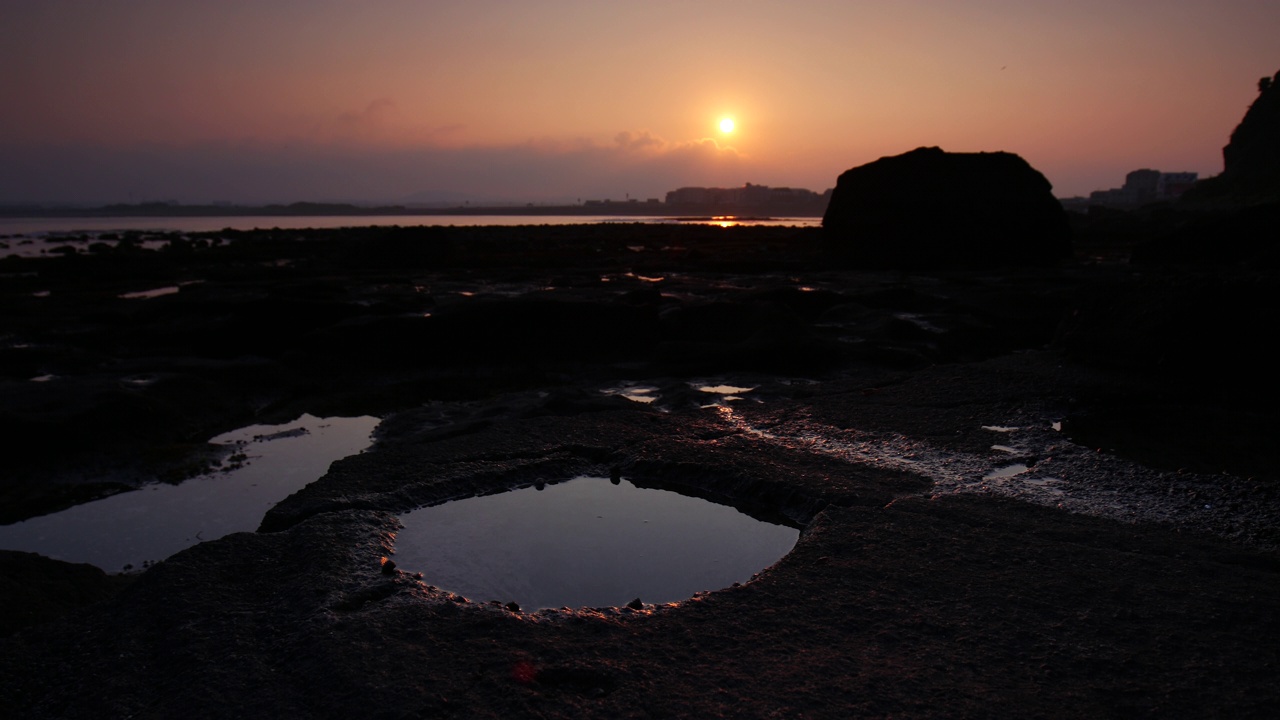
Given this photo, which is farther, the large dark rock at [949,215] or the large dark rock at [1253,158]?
the large dark rock at [1253,158]

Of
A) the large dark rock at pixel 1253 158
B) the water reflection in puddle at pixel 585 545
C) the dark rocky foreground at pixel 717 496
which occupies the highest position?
the large dark rock at pixel 1253 158

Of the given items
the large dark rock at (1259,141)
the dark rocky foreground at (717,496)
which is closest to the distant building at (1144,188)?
the large dark rock at (1259,141)

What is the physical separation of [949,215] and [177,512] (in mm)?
22081

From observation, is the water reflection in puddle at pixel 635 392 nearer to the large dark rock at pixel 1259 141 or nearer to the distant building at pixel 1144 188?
the large dark rock at pixel 1259 141

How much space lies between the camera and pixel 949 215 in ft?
74.7

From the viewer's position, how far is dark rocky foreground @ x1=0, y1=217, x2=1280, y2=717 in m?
2.58

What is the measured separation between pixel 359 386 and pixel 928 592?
6830mm

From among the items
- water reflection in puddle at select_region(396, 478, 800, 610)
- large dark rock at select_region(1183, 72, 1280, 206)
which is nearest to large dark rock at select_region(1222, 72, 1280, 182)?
large dark rock at select_region(1183, 72, 1280, 206)

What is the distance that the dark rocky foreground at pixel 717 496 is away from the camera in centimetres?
258

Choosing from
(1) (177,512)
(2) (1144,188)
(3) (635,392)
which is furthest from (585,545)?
(2) (1144,188)

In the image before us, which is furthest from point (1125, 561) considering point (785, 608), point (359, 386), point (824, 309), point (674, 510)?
point (824, 309)

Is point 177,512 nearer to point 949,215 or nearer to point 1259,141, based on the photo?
point 949,215

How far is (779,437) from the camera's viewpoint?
5.63m

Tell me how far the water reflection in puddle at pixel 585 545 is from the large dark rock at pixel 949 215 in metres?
19.8
